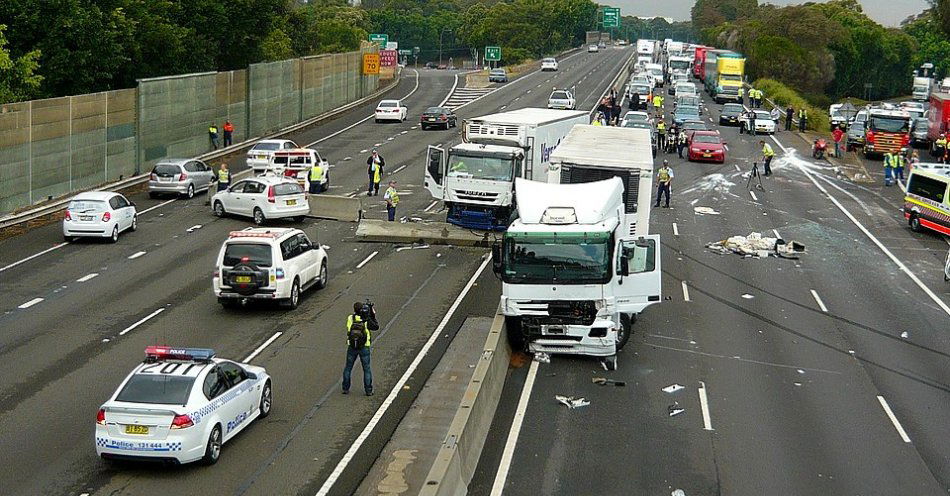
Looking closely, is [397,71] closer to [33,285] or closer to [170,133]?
[170,133]

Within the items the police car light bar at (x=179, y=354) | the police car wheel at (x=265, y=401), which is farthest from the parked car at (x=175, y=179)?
the police car light bar at (x=179, y=354)

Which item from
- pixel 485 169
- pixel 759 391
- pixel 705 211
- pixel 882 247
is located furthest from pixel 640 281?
pixel 705 211

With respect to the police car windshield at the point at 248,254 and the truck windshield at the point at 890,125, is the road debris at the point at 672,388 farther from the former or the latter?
the truck windshield at the point at 890,125

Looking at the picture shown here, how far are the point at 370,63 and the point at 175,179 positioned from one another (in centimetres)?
5053

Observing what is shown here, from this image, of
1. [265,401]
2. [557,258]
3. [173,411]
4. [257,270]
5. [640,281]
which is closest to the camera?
[173,411]

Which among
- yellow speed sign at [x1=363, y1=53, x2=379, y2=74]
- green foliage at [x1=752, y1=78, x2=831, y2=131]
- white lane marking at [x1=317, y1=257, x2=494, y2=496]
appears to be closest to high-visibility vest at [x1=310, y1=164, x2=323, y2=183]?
white lane marking at [x1=317, y1=257, x2=494, y2=496]

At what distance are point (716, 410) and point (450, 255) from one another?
15.3m

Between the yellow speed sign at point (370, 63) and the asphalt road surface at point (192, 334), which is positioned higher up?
the yellow speed sign at point (370, 63)

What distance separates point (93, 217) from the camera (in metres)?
35.1

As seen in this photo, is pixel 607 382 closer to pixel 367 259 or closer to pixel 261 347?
pixel 261 347

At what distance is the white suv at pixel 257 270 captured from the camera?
1048 inches

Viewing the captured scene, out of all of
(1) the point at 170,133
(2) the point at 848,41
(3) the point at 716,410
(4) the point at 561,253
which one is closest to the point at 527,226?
(4) the point at 561,253

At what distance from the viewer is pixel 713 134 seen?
2438 inches

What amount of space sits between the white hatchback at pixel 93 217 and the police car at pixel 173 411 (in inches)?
731
